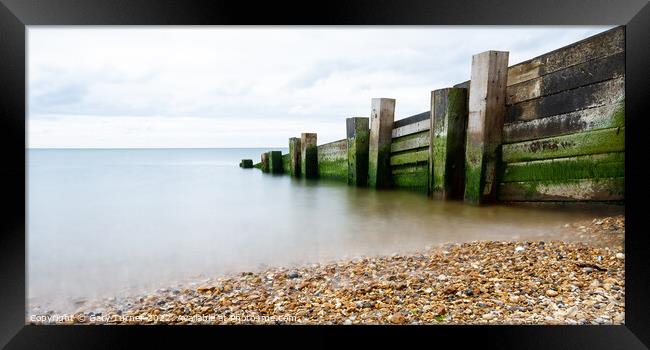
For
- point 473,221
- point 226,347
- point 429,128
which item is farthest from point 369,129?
point 226,347

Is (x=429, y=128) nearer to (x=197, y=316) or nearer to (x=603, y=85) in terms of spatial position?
(x=603, y=85)

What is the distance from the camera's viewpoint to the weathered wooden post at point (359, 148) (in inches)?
260

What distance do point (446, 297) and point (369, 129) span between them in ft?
14.4

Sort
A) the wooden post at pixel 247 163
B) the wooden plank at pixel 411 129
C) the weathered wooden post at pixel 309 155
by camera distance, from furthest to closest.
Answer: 1. the wooden post at pixel 247 163
2. the weathered wooden post at pixel 309 155
3. the wooden plank at pixel 411 129

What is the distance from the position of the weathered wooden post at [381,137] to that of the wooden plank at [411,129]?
122 mm

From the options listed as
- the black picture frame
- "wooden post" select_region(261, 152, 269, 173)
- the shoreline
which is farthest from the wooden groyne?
"wooden post" select_region(261, 152, 269, 173)

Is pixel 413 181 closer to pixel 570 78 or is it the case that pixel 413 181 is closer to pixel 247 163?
pixel 570 78

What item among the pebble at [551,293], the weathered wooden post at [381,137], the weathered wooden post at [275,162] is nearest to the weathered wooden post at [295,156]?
the weathered wooden post at [275,162]

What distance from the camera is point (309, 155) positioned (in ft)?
29.0

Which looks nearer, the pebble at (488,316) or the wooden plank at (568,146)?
the pebble at (488,316)

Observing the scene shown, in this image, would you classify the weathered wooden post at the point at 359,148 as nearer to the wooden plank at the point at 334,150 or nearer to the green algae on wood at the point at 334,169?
the green algae on wood at the point at 334,169

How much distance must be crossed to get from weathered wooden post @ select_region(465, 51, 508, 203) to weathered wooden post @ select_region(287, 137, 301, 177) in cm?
530

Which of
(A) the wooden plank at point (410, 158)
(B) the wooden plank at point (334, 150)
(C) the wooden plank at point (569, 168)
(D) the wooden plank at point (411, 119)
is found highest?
(D) the wooden plank at point (411, 119)

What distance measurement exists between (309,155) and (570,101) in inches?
222
